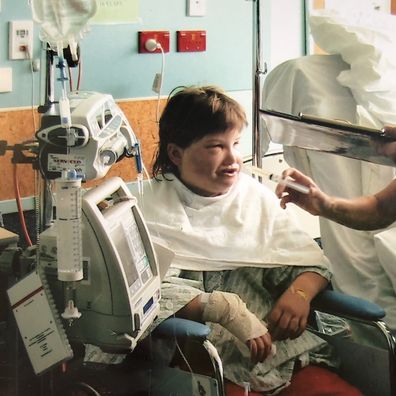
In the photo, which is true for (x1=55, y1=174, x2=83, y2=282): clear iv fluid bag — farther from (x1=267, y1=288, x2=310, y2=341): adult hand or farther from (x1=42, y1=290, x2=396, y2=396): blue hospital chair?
Result: (x1=267, y1=288, x2=310, y2=341): adult hand

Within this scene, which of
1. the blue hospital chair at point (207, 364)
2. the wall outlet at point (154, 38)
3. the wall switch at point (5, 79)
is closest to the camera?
the blue hospital chair at point (207, 364)

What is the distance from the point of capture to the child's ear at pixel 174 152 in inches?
70.5

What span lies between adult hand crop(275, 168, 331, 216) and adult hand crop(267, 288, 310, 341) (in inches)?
10.0

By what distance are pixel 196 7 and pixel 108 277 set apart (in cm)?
96

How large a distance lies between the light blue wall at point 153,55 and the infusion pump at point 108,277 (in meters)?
0.39

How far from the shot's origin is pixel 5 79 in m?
1.75

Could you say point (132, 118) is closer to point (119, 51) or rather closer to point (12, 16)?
point (119, 51)

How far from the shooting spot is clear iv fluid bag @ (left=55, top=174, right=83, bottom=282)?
141 centimetres

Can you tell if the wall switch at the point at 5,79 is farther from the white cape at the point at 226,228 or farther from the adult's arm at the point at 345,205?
the adult's arm at the point at 345,205

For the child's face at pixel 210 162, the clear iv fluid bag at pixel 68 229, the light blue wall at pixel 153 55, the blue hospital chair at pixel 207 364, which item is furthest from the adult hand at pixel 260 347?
the light blue wall at pixel 153 55

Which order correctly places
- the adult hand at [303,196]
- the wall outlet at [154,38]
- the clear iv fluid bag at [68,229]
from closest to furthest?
1. the clear iv fluid bag at [68,229]
2. the adult hand at [303,196]
3. the wall outlet at [154,38]

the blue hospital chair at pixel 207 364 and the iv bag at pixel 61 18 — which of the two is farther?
the blue hospital chair at pixel 207 364

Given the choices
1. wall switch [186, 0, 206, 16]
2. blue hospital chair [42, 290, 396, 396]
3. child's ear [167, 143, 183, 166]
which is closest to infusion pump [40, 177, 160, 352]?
blue hospital chair [42, 290, 396, 396]

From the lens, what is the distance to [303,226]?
1926 millimetres
